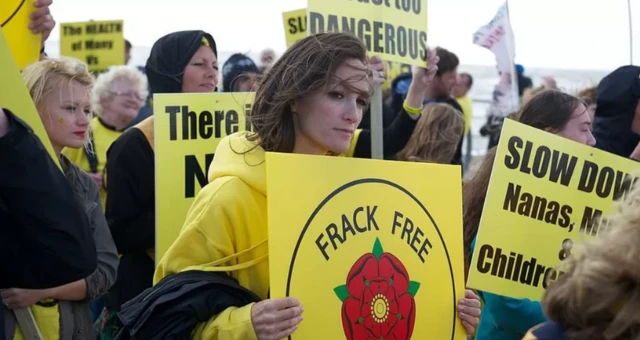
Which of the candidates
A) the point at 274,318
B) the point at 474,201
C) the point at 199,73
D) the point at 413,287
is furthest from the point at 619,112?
the point at 274,318

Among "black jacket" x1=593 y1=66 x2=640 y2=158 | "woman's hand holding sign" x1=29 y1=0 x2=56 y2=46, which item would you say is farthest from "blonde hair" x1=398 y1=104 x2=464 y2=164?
"woman's hand holding sign" x1=29 y1=0 x2=56 y2=46

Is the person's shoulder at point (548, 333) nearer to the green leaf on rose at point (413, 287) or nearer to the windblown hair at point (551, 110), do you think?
the green leaf on rose at point (413, 287)

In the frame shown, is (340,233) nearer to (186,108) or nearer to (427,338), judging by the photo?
(427,338)

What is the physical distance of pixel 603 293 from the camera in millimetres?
1571

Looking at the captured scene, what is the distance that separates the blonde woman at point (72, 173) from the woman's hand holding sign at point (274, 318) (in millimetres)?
1402

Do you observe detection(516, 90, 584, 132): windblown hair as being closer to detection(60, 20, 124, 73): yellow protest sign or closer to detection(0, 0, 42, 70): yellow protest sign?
detection(0, 0, 42, 70): yellow protest sign

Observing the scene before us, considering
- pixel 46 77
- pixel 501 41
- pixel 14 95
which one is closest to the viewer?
pixel 14 95

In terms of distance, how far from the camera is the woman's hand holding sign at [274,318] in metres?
2.48

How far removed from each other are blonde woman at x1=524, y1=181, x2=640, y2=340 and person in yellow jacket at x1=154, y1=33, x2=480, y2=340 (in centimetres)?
99

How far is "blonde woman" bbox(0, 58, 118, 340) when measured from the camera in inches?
145

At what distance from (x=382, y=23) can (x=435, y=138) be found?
166 cm

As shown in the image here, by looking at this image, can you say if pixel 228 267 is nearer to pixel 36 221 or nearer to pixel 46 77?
pixel 36 221

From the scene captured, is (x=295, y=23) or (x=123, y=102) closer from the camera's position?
(x=295, y=23)

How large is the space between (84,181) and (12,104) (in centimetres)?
175
